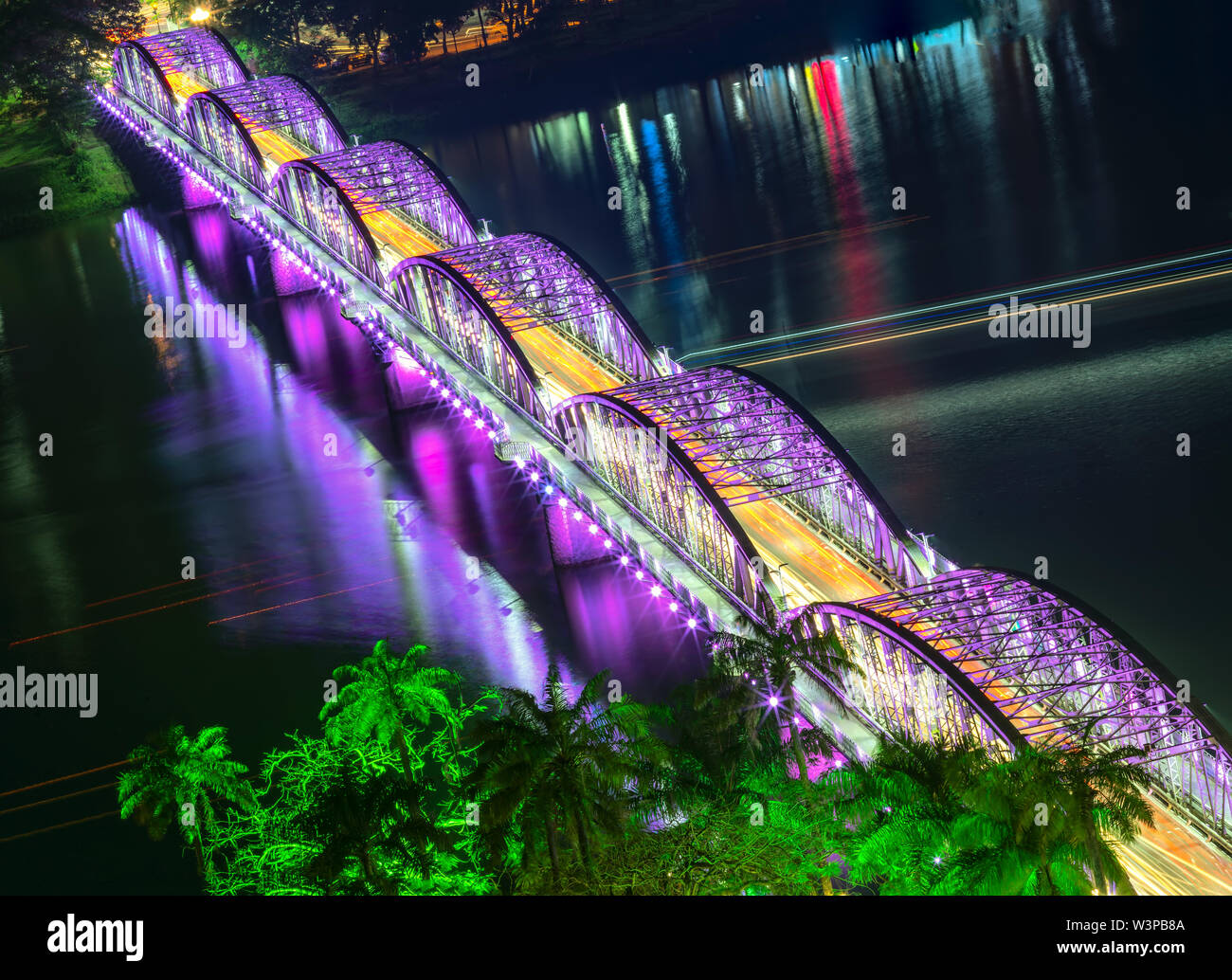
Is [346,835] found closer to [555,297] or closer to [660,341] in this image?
[555,297]

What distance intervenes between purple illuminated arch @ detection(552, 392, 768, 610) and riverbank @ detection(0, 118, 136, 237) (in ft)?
257

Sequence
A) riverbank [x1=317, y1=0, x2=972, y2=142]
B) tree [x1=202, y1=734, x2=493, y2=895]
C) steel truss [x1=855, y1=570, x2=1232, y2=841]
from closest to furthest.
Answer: steel truss [x1=855, y1=570, x2=1232, y2=841] → tree [x1=202, y1=734, x2=493, y2=895] → riverbank [x1=317, y1=0, x2=972, y2=142]

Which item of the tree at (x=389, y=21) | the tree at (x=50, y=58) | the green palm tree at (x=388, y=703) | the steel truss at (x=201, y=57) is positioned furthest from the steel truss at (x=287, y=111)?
the green palm tree at (x=388, y=703)

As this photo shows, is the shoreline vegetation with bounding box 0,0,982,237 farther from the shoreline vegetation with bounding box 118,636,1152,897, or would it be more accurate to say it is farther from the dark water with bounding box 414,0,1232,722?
the shoreline vegetation with bounding box 118,636,1152,897

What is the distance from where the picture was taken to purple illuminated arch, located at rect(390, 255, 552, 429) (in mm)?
72688

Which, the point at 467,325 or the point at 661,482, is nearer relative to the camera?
the point at 661,482

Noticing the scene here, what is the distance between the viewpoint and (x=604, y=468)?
213 ft

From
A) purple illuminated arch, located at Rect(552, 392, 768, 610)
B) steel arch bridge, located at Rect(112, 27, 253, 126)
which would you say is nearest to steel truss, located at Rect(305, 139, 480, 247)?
purple illuminated arch, located at Rect(552, 392, 768, 610)

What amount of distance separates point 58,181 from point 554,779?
112 m

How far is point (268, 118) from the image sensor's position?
122000 mm

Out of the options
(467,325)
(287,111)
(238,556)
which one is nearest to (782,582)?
(467,325)

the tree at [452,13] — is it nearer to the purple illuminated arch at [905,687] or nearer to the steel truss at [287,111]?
the steel truss at [287,111]
